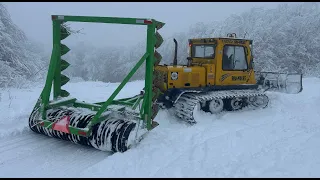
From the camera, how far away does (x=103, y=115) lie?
6203mm

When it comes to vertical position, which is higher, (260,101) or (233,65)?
(233,65)

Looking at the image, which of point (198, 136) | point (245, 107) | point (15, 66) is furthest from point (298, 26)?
point (198, 136)

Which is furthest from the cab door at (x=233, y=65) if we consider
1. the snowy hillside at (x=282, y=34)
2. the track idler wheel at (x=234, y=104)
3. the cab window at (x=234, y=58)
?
the snowy hillside at (x=282, y=34)

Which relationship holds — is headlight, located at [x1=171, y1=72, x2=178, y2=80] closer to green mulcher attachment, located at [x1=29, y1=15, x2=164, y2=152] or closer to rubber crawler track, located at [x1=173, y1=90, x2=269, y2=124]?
rubber crawler track, located at [x1=173, y1=90, x2=269, y2=124]

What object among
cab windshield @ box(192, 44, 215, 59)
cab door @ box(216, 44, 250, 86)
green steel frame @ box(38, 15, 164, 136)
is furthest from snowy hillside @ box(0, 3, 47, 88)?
cab door @ box(216, 44, 250, 86)

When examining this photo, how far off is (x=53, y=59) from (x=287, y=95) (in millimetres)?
8273

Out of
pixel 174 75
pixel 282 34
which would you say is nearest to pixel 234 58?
pixel 174 75

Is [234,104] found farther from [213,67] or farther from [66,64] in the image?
[66,64]

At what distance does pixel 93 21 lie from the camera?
20.7ft

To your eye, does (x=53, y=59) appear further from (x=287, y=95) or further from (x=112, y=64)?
(x=112, y=64)

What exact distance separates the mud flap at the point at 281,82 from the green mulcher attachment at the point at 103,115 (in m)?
5.67

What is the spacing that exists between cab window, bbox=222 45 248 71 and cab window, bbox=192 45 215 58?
1.19 ft

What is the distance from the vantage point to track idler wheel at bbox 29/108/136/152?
577cm

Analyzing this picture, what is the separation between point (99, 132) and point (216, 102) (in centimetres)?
402
